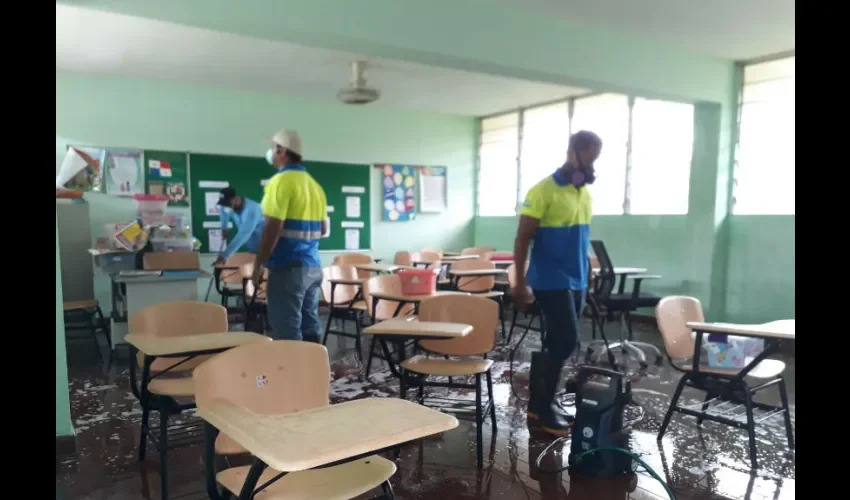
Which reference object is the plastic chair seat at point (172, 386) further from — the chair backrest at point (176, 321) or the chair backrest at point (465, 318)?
the chair backrest at point (465, 318)

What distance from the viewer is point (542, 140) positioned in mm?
7898

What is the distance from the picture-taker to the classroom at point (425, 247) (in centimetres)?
237

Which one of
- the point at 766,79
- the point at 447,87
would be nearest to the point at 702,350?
the point at 766,79

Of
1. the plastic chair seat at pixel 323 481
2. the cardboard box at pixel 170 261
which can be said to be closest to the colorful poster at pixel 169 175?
the cardboard box at pixel 170 261

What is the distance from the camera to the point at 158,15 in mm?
3096

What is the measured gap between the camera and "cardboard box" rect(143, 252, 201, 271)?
15.9 feet

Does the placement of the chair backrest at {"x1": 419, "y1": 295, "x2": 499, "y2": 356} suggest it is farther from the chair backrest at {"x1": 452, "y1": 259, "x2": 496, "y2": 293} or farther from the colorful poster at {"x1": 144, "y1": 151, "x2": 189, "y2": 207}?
the colorful poster at {"x1": 144, "y1": 151, "x2": 189, "y2": 207}

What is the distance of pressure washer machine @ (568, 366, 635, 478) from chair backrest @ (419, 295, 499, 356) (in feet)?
2.01

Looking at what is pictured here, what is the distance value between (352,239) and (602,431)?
5826 millimetres

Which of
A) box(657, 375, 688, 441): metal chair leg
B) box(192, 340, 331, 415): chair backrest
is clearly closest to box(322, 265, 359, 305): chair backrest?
box(657, 375, 688, 441): metal chair leg

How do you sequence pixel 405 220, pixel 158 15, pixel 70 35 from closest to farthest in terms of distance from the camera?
pixel 158 15, pixel 70 35, pixel 405 220
